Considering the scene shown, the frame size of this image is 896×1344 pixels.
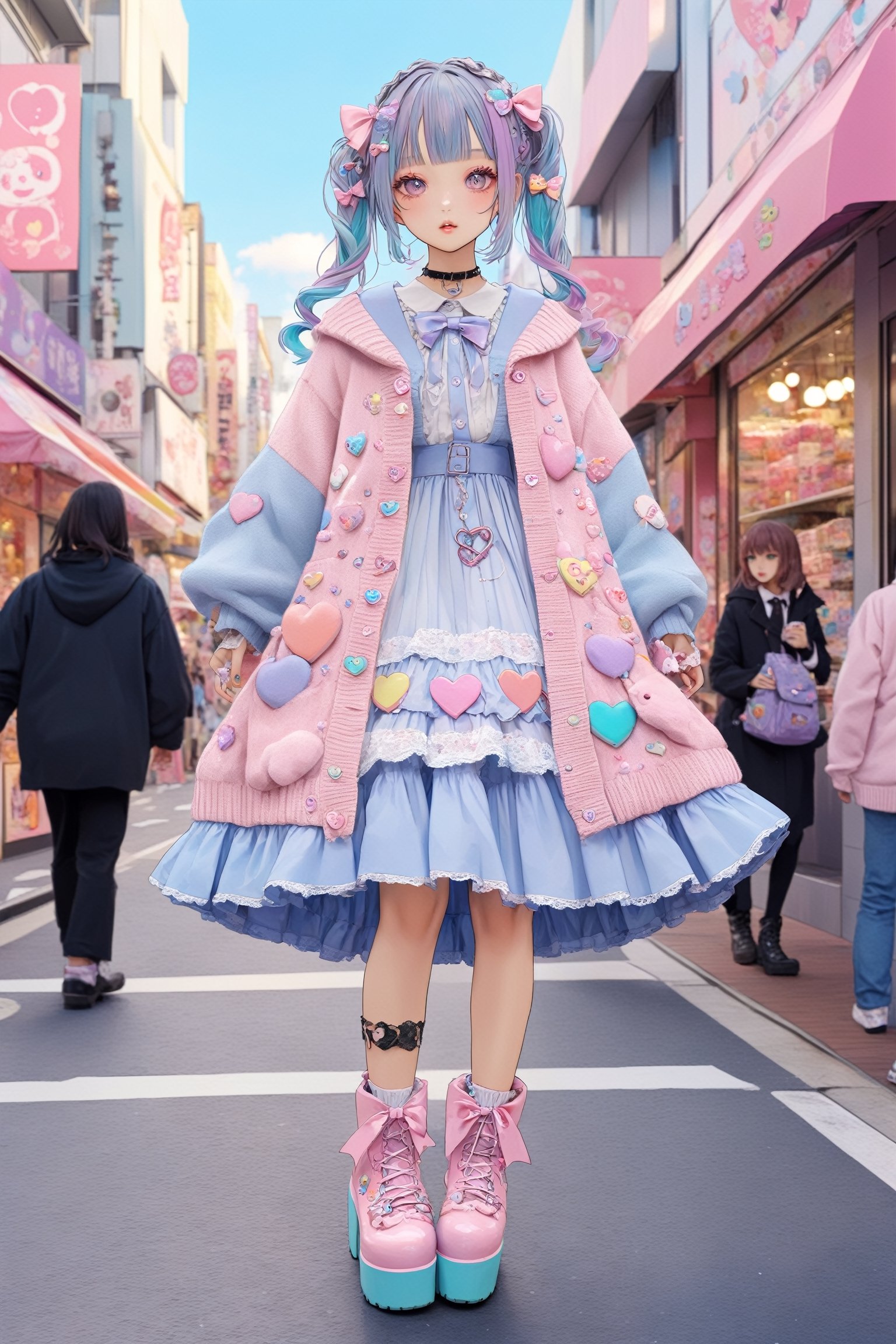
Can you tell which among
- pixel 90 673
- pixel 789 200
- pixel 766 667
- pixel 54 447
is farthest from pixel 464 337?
pixel 54 447

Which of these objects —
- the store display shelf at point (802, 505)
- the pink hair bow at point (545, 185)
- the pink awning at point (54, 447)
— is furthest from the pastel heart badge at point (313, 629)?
the pink awning at point (54, 447)

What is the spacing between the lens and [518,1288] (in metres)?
2.40

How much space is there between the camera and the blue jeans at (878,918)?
14.4 ft

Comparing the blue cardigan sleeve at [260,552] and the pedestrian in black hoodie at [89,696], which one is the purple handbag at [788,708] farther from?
the blue cardigan sleeve at [260,552]

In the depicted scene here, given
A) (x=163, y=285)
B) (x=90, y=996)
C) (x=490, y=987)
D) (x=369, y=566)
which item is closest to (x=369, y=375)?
(x=369, y=566)

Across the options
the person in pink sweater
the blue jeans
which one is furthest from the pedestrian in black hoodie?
the blue jeans

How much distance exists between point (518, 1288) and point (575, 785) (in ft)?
3.15

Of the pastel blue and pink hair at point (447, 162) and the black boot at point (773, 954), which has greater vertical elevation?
the pastel blue and pink hair at point (447, 162)

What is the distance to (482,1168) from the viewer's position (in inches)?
93.1

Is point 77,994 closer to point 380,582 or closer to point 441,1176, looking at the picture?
point 441,1176

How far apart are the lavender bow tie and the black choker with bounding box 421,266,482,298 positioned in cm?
13

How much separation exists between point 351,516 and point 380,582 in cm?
15

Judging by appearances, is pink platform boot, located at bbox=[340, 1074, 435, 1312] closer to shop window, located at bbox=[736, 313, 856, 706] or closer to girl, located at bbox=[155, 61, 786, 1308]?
girl, located at bbox=[155, 61, 786, 1308]

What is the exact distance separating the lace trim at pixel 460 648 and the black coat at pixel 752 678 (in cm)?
327
